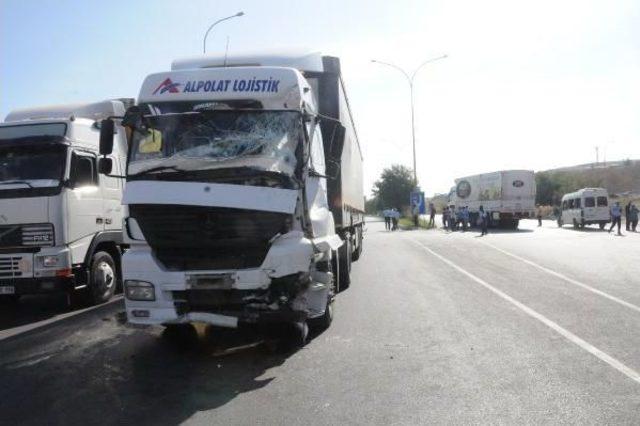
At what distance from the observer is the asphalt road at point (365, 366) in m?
4.66

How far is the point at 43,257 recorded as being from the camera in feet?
30.7

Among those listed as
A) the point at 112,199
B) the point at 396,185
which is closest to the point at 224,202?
the point at 112,199

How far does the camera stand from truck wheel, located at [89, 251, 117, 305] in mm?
10352

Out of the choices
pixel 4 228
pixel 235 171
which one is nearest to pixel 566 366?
pixel 235 171

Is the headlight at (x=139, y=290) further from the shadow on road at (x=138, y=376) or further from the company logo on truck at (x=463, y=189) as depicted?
the company logo on truck at (x=463, y=189)

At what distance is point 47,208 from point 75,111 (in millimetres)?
2822

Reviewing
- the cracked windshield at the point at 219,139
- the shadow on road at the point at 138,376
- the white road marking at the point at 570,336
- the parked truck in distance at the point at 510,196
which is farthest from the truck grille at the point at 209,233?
the parked truck in distance at the point at 510,196

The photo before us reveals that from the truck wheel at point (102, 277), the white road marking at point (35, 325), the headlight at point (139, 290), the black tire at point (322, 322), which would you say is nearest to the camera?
the headlight at point (139, 290)

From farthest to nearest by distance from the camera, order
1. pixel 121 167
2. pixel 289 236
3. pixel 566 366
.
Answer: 1. pixel 121 167
2. pixel 289 236
3. pixel 566 366

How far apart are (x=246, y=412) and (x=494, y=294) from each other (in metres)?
6.71

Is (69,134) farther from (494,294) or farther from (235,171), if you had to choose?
(494,294)

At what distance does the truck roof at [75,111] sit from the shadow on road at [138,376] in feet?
16.0

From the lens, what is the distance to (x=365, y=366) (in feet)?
19.4

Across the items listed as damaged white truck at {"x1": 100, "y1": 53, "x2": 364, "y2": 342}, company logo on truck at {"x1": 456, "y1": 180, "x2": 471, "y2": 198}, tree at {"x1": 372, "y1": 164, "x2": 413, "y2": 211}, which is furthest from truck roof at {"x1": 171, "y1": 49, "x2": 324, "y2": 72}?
tree at {"x1": 372, "y1": 164, "x2": 413, "y2": 211}
